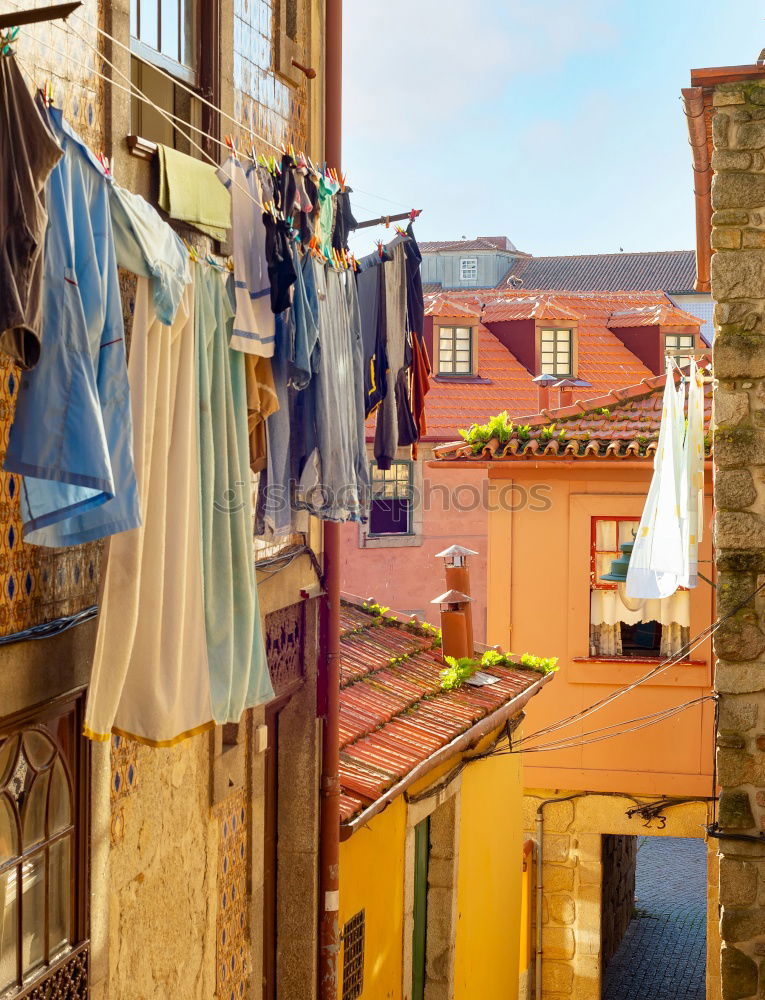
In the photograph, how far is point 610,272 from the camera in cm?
5316

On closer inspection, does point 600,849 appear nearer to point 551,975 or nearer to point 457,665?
point 551,975

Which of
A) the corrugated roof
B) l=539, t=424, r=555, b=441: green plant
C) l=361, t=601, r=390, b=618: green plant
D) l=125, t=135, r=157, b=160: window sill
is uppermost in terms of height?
the corrugated roof

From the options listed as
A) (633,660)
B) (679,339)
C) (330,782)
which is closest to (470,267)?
(679,339)

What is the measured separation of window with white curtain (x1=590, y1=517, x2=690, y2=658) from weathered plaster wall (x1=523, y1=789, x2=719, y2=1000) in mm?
1635

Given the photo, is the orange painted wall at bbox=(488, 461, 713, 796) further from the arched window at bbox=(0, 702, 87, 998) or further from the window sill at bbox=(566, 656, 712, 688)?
the arched window at bbox=(0, 702, 87, 998)

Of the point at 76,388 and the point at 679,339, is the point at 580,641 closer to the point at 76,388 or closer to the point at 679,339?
the point at 76,388

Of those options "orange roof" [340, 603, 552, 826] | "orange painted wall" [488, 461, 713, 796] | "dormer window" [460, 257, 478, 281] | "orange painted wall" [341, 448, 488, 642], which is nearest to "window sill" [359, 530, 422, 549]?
"orange painted wall" [341, 448, 488, 642]

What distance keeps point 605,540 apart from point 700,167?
247 inches

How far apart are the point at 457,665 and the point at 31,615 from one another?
24.0 feet

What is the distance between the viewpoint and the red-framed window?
1456 cm

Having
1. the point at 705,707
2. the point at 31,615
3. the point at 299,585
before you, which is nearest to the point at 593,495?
the point at 705,707

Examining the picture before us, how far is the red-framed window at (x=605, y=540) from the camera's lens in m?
14.6

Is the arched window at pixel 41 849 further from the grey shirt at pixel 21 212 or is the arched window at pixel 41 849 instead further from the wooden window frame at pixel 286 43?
the wooden window frame at pixel 286 43

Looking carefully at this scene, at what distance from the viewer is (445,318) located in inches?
1112
